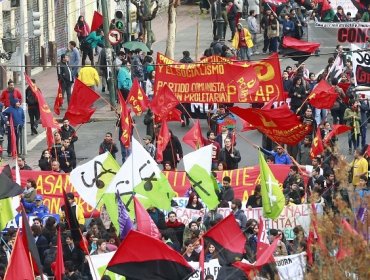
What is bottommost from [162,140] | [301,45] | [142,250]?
[162,140]

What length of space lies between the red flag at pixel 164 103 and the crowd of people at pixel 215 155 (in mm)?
481

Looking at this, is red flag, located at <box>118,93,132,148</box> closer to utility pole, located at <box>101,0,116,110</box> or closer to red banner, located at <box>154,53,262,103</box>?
red banner, located at <box>154,53,262,103</box>

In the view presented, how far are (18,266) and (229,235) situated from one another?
2.80m

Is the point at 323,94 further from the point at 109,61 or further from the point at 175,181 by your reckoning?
the point at 109,61

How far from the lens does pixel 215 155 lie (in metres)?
30.8

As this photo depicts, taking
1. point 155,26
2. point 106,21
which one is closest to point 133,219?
point 106,21

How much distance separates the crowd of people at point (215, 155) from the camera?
24.3m

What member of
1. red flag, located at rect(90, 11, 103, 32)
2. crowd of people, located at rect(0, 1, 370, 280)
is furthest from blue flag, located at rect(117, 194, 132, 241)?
red flag, located at rect(90, 11, 103, 32)

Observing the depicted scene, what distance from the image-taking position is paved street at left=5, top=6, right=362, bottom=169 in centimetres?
3478

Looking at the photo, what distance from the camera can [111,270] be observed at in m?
21.5

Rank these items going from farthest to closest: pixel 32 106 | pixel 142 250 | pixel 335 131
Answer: pixel 32 106, pixel 335 131, pixel 142 250

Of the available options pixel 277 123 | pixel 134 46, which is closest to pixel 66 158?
pixel 277 123

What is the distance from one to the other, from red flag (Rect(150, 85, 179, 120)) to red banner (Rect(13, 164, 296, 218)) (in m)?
1.87

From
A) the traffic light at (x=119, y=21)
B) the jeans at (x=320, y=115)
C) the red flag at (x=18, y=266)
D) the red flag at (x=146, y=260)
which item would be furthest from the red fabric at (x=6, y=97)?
the red flag at (x=146, y=260)
